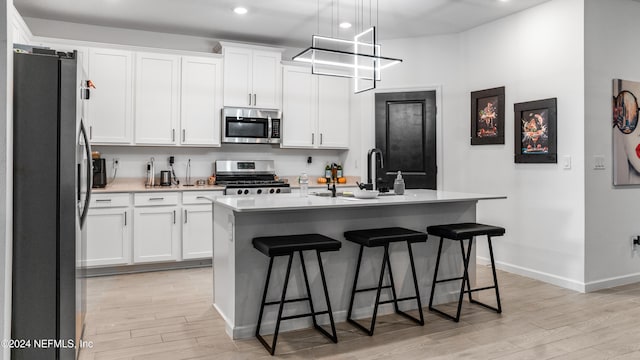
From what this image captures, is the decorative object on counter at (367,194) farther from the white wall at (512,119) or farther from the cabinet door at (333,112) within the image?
the cabinet door at (333,112)

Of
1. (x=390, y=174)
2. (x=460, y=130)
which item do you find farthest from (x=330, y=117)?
(x=460, y=130)

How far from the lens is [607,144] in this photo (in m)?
4.10

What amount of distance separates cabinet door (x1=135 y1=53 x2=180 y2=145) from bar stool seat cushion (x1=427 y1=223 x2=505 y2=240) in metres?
3.22

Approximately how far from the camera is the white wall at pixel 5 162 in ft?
6.19

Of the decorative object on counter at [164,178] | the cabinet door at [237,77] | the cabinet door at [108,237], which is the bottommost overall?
the cabinet door at [108,237]

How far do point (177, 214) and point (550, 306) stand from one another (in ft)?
12.1

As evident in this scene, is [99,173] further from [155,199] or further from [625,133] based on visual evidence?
[625,133]

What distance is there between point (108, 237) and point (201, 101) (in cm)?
184

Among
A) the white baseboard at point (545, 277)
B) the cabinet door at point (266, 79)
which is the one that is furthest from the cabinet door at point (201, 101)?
the white baseboard at point (545, 277)

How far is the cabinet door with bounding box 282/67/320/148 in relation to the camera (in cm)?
559

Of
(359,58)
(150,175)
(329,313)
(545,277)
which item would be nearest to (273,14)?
(359,58)

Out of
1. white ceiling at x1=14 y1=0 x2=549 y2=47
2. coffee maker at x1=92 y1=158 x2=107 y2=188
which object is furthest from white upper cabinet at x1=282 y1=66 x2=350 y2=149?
coffee maker at x1=92 y1=158 x2=107 y2=188

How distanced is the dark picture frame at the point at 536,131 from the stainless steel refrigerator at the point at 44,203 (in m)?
4.00

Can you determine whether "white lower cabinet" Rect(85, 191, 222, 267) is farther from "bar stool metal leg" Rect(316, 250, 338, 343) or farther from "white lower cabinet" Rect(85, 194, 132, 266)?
"bar stool metal leg" Rect(316, 250, 338, 343)
